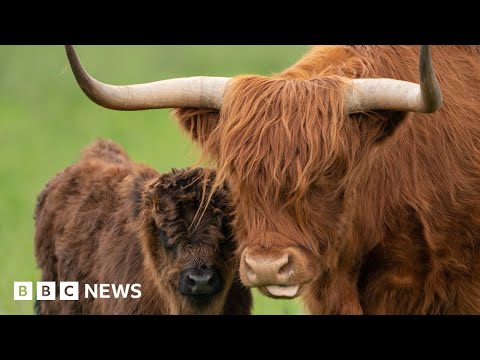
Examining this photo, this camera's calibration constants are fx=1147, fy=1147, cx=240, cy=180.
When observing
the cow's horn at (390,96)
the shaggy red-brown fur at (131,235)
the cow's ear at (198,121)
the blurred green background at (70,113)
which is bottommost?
the blurred green background at (70,113)

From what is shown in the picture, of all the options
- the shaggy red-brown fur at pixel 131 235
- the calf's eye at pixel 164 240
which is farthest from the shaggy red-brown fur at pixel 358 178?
the calf's eye at pixel 164 240

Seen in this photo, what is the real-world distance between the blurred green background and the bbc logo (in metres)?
2.50

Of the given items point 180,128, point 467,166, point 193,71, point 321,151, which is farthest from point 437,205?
point 193,71

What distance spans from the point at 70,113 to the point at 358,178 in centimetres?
1588

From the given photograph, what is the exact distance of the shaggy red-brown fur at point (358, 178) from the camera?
19.2 feet

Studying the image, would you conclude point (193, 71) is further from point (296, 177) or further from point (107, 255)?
point (296, 177)

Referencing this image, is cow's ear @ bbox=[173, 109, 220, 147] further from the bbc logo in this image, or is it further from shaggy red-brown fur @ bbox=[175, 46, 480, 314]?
the bbc logo

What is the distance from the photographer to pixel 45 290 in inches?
340

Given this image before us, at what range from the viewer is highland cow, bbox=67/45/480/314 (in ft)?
19.1

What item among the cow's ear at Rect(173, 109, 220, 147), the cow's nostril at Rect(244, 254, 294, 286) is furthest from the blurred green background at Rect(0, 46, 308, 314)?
the cow's nostril at Rect(244, 254, 294, 286)

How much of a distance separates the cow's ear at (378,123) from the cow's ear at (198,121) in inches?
32.2

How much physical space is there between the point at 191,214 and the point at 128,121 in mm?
14646

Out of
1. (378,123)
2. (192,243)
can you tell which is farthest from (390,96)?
(192,243)

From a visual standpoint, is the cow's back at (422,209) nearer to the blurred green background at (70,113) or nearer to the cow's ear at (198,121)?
the cow's ear at (198,121)
